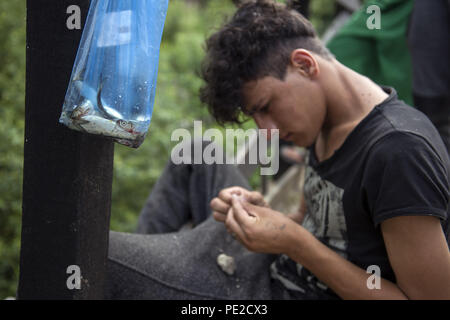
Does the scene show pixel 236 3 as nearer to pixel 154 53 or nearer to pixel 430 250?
pixel 154 53

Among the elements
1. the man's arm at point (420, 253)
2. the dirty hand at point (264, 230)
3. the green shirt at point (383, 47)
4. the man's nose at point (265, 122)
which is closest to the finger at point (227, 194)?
the dirty hand at point (264, 230)

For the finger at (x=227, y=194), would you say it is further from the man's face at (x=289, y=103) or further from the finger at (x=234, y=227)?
the man's face at (x=289, y=103)

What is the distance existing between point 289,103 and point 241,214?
0.43 metres

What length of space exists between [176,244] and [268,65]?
0.77 m

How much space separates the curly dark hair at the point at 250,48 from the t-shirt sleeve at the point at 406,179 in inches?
19.0

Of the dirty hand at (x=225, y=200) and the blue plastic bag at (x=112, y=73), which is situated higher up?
the blue plastic bag at (x=112, y=73)

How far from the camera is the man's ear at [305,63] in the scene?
1.75 metres

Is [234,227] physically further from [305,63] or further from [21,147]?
[21,147]

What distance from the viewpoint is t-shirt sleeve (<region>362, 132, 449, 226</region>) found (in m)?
1.42

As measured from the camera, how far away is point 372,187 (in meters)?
1.52

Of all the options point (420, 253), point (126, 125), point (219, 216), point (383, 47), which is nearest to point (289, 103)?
point (219, 216)

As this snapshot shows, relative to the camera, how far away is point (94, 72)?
108 centimetres

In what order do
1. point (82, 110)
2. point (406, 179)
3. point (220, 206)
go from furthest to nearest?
point (220, 206)
point (406, 179)
point (82, 110)

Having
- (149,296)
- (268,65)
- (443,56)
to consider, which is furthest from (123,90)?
(443,56)
